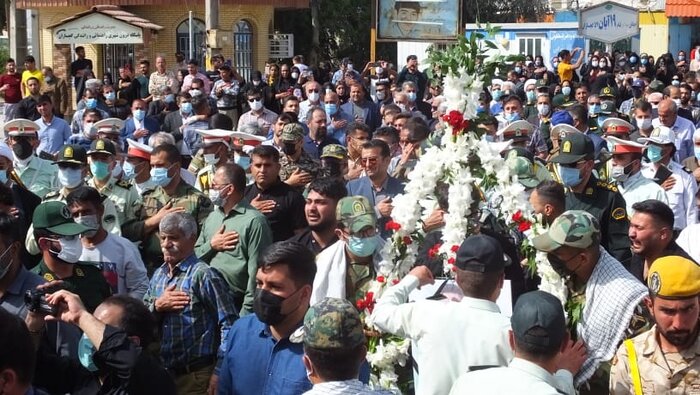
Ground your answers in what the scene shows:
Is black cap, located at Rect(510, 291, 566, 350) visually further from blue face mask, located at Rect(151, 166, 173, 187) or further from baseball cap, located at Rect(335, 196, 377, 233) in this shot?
blue face mask, located at Rect(151, 166, 173, 187)

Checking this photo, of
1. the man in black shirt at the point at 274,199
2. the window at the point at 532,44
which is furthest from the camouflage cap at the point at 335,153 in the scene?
the window at the point at 532,44

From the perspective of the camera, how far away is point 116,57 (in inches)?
1433

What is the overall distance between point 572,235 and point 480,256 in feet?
2.26

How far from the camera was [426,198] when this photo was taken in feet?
22.6

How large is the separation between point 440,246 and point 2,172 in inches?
179

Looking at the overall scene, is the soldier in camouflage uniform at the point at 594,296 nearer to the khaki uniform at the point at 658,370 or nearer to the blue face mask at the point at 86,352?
the khaki uniform at the point at 658,370

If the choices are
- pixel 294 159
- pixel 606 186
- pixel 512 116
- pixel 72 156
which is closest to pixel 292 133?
pixel 294 159

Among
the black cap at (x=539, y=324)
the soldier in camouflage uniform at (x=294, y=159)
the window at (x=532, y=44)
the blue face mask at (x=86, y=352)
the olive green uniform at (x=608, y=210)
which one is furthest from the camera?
the window at (x=532, y=44)

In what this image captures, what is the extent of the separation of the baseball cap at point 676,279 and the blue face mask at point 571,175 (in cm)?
391

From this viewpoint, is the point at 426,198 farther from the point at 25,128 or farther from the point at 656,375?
the point at 25,128

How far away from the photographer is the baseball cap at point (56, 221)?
6480 millimetres

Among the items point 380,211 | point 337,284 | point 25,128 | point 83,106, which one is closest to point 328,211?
point 380,211

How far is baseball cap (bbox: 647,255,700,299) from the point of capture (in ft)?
15.5

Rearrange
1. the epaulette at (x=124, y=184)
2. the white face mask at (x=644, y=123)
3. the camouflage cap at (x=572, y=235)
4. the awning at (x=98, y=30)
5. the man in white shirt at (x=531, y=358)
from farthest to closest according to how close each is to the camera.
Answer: the awning at (x=98, y=30)
the white face mask at (x=644, y=123)
the epaulette at (x=124, y=184)
the camouflage cap at (x=572, y=235)
the man in white shirt at (x=531, y=358)
